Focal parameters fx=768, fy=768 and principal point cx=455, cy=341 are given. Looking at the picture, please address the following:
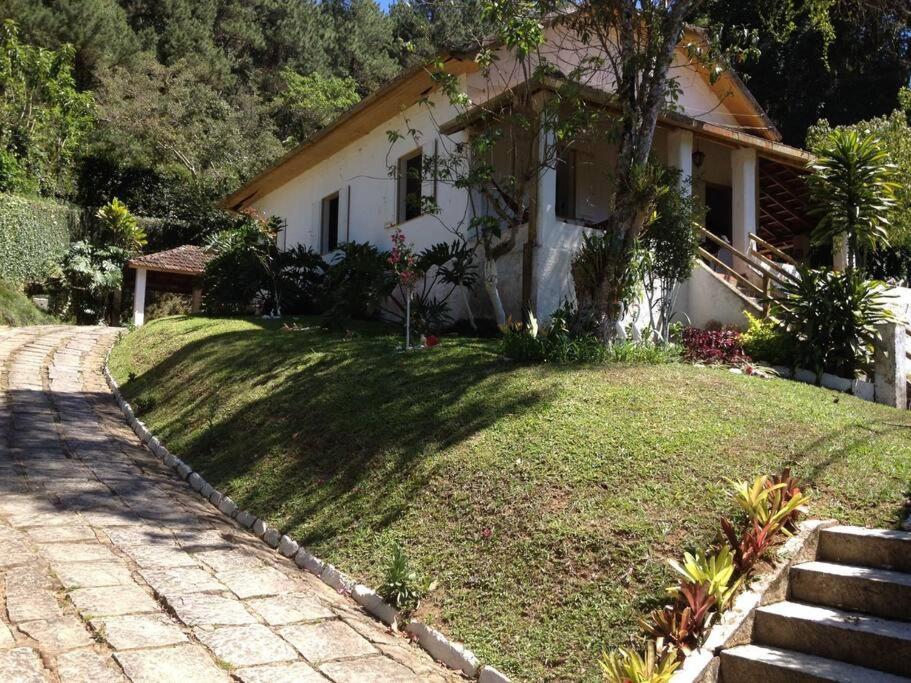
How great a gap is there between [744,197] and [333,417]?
9920 millimetres

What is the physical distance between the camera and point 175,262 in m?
23.3

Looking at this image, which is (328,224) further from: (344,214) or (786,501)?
(786,501)

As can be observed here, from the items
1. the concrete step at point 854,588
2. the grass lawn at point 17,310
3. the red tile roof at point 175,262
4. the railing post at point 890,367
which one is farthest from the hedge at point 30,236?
the concrete step at point 854,588

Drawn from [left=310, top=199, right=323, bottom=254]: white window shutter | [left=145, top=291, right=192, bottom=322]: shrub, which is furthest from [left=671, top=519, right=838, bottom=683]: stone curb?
[left=145, top=291, right=192, bottom=322]: shrub

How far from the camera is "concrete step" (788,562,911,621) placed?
403 cm

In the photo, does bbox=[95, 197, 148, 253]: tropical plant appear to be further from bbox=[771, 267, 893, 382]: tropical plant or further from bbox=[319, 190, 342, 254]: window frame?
bbox=[771, 267, 893, 382]: tropical plant

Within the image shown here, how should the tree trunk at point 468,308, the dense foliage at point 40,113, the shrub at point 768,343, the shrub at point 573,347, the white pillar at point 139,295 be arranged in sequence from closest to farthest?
the shrub at point 573,347 < the shrub at point 768,343 < the tree trunk at point 468,308 < the white pillar at point 139,295 < the dense foliage at point 40,113

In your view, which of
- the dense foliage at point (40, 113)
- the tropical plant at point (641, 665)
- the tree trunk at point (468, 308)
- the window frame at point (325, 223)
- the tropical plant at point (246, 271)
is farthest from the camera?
the dense foliage at point (40, 113)

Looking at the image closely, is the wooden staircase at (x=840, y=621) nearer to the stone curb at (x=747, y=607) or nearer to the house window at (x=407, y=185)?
the stone curb at (x=747, y=607)

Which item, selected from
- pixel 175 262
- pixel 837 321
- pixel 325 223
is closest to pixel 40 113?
pixel 175 262

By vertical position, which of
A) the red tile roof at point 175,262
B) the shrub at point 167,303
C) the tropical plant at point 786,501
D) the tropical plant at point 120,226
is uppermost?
the tropical plant at point 120,226

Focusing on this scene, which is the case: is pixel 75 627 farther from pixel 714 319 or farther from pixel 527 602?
pixel 714 319

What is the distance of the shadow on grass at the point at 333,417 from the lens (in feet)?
20.1

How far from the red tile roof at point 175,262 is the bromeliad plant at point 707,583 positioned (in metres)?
20.0
